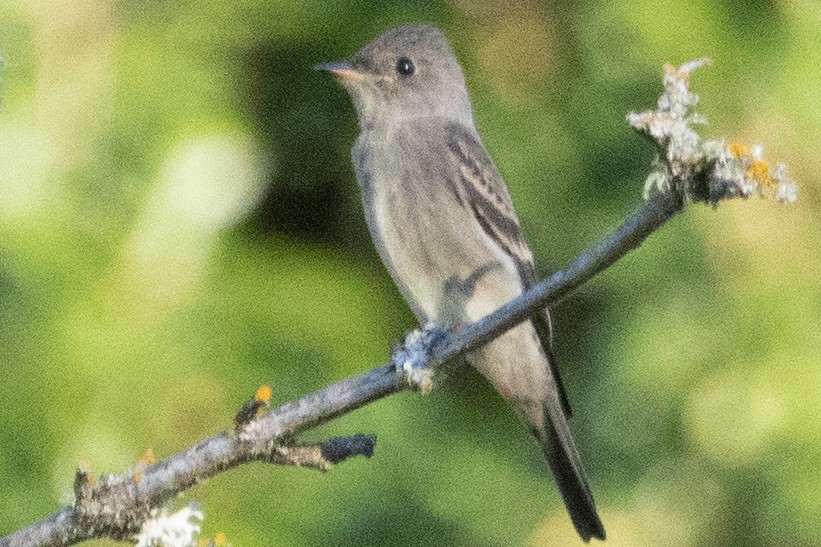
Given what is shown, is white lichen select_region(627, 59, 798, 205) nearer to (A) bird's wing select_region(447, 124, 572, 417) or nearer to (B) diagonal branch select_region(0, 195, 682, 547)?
(B) diagonal branch select_region(0, 195, 682, 547)

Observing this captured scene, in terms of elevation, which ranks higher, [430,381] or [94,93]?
[94,93]

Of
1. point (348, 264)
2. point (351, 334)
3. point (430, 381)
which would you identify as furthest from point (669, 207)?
point (348, 264)

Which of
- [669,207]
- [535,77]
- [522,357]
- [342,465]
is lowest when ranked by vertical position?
[669,207]

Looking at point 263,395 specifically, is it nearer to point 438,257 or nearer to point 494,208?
point 438,257

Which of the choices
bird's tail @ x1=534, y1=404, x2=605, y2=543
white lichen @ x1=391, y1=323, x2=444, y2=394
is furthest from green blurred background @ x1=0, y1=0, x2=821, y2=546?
white lichen @ x1=391, y1=323, x2=444, y2=394

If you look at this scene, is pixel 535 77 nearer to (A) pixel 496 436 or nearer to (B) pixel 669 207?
(A) pixel 496 436

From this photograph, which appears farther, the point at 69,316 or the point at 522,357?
the point at 522,357
